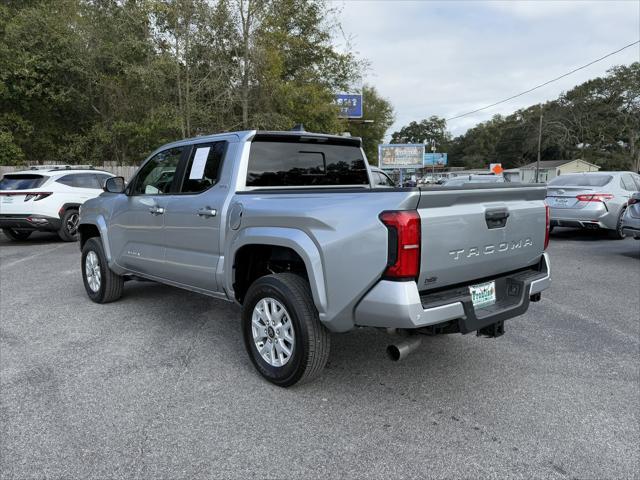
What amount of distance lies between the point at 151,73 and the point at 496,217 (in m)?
13.6

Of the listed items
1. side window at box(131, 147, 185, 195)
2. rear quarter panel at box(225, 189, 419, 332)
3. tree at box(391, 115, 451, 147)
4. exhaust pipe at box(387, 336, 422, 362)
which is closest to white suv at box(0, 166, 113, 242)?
side window at box(131, 147, 185, 195)

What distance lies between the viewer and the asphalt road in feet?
8.73

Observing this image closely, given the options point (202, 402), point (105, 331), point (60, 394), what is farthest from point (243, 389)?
point (105, 331)

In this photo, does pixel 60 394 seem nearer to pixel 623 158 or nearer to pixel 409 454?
pixel 409 454

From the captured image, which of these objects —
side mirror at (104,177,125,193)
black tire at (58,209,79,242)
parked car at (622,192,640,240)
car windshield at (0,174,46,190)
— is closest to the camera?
side mirror at (104,177,125,193)

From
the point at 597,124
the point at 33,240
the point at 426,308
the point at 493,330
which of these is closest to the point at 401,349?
the point at 426,308

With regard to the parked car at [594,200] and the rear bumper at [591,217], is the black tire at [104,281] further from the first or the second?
the rear bumper at [591,217]

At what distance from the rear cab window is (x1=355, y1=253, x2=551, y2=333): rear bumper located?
165 cm

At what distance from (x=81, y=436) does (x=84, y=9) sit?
791 inches

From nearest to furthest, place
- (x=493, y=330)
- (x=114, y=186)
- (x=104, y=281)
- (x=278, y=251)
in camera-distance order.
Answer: (x=493, y=330) → (x=278, y=251) → (x=114, y=186) → (x=104, y=281)

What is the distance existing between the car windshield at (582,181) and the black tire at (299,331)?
9.50m

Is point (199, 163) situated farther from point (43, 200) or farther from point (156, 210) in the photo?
point (43, 200)

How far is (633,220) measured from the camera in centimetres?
841

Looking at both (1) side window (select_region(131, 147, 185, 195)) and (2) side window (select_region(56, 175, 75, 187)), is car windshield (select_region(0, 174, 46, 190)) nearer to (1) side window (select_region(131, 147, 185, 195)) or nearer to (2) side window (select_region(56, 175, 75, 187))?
(2) side window (select_region(56, 175, 75, 187))
